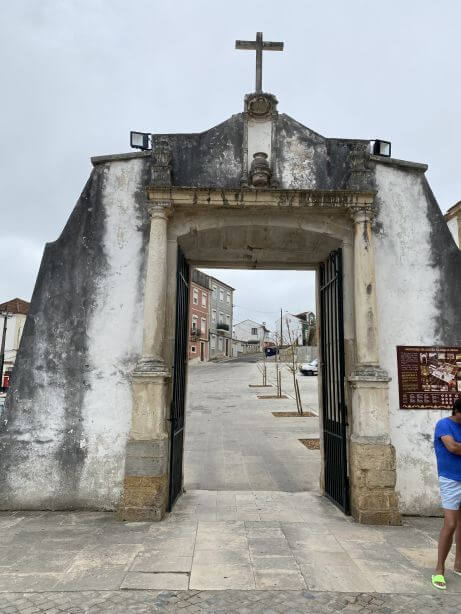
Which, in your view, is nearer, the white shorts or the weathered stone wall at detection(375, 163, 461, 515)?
the white shorts

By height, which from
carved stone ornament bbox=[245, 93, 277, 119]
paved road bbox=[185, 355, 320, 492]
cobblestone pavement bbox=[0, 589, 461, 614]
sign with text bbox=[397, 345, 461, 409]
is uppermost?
carved stone ornament bbox=[245, 93, 277, 119]

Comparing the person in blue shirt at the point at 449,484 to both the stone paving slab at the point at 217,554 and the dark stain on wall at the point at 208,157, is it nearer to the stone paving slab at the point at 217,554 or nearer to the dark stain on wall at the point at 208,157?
the stone paving slab at the point at 217,554

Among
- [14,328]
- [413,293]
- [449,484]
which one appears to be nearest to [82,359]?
[449,484]

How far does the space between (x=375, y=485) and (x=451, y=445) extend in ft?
5.94

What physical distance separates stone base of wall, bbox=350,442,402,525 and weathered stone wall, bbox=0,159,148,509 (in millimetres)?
2743

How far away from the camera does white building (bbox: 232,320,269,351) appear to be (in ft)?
225

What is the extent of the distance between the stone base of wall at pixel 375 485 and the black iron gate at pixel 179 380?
2.19 m

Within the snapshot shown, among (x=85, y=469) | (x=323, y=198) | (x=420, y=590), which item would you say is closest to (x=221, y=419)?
(x=85, y=469)

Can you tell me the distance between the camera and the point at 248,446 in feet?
32.7

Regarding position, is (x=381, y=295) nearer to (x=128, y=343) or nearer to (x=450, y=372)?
(x=450, y=372)

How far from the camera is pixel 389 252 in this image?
18.7 ft

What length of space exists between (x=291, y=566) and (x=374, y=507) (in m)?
1.61

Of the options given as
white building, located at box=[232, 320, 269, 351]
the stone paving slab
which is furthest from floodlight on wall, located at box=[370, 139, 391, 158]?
white building, located at box=[232, 320, 269, 351]

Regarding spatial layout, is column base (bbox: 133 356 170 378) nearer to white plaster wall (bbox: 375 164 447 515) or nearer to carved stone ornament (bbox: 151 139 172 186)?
carved stone ornament (bbox: 151 139 172 186)
